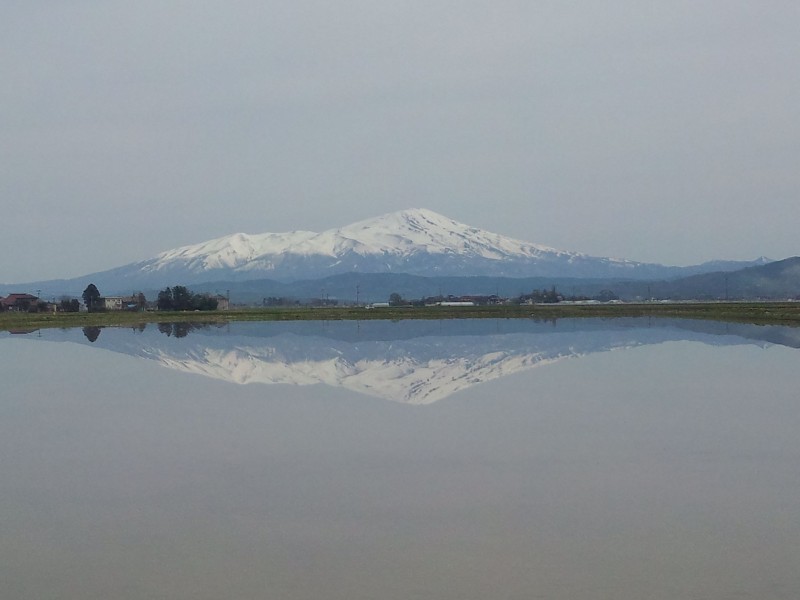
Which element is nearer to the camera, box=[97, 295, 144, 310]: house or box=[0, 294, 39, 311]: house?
box=[0, 294, 39, 311]: house

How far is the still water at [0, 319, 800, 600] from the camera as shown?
676cm

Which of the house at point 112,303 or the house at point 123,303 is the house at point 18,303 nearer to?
the house at point 112,303

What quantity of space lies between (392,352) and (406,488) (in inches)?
867

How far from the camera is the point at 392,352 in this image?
1240 inches

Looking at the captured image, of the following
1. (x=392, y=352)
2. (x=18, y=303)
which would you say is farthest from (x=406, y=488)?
(x=18, y=303)

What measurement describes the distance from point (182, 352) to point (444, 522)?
84.2 feet

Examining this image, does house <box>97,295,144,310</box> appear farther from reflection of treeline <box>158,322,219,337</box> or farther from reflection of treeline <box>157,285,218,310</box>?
reflection of treeline <box>158,322,219,337</box>

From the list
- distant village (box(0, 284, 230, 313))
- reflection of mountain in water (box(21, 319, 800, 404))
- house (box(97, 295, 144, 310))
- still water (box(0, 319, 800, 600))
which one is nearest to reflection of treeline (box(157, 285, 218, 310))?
distant village (box(0, 284, 230, 313))

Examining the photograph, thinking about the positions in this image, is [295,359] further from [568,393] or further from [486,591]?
[486,591]

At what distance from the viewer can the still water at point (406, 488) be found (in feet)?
22.2

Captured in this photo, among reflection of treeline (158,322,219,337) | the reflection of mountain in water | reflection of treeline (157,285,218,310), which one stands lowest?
the reflection of mountain in water

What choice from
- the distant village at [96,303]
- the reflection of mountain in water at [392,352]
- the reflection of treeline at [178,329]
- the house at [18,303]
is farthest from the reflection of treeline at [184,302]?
the reflection of mountain in water at [392,352]

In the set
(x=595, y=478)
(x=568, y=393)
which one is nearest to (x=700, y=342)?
(x=568, y=393)

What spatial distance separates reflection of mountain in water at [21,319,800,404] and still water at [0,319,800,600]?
74 centimetres
